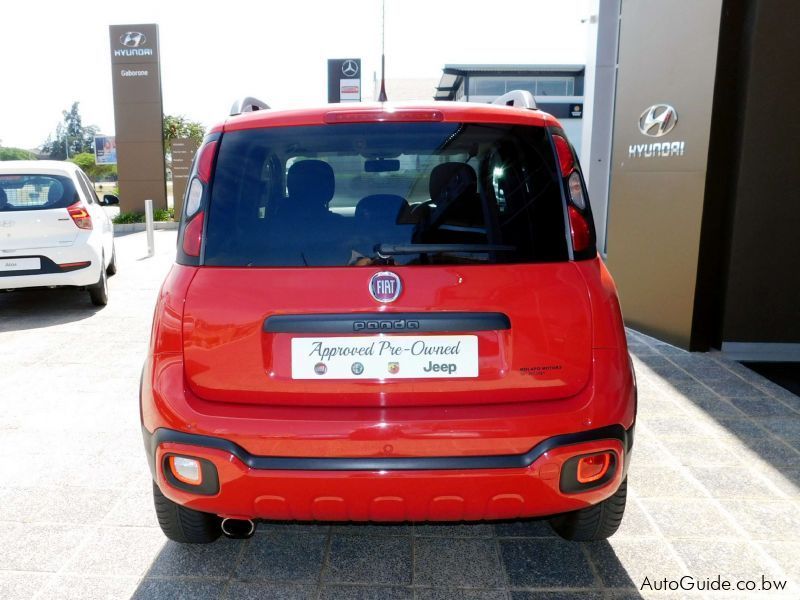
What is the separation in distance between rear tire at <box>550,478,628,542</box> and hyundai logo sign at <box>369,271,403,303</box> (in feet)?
3.96

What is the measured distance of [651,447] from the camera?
162 inches

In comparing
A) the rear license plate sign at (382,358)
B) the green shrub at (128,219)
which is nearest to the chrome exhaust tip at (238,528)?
the rear license plate sign at (382,358)

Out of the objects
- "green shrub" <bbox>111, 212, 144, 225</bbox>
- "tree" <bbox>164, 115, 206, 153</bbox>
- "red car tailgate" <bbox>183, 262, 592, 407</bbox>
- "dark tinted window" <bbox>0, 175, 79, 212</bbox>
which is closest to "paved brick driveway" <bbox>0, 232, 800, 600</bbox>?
"red car tailgate" <bbox>183, 262, 592, 407</bbox>

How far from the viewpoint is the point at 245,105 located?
308cm

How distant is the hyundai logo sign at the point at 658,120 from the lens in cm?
655

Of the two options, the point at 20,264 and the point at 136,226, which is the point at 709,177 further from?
the point at 136,226

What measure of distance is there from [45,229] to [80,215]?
1.30 ft

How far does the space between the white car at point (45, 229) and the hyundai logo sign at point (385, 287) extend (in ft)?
→ 21.6

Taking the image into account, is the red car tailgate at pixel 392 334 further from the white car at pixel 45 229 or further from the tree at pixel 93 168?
the tree at pixel 93 168

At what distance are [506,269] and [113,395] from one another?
372 cm

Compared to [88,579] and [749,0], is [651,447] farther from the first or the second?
[749,0]

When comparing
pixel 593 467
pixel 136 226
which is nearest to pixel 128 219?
pixel 136 226

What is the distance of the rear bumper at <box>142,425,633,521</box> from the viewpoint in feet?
7.42

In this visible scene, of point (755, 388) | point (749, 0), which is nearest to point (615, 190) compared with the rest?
point (749, 0)
